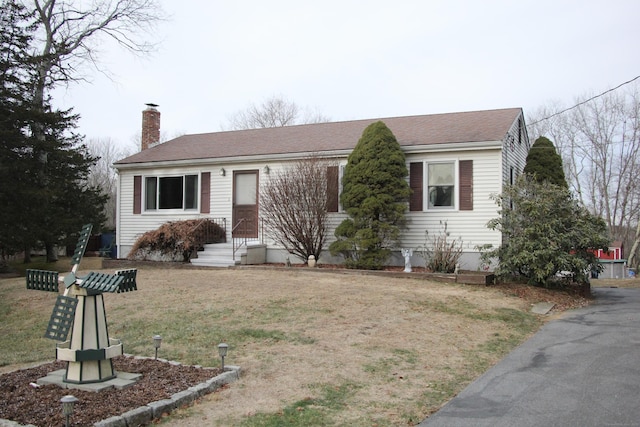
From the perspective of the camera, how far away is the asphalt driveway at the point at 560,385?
4.48 meters

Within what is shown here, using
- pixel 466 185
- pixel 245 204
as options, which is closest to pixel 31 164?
pixel 245 204

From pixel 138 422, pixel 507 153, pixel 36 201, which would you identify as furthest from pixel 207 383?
pixel 36 201

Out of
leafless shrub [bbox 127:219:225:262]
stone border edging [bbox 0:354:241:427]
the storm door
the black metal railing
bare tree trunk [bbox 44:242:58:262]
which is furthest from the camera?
bare tree trunk [bbox 44:242:58:262]

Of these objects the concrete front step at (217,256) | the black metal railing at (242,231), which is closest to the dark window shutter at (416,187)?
the black metal railing at (242,231)

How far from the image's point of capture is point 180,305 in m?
9.58

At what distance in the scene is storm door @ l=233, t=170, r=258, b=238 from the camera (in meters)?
17.0

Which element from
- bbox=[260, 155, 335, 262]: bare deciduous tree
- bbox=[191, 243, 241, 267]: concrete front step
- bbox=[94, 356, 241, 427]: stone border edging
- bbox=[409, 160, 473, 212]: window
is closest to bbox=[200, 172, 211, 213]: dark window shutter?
bbox=[191, 243, 241, 267]: concrete front step

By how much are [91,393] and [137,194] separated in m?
14.4

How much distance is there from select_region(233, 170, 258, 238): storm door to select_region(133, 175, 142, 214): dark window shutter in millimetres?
3784

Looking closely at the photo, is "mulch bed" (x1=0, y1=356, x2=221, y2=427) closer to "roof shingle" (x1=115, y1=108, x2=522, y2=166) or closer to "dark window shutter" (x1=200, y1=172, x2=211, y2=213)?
"roof shingle" (x1=115, y1=108, x2=522, y2=166)

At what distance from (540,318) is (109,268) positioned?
12.8 metres

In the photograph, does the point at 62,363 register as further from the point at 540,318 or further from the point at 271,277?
the point at 540,318

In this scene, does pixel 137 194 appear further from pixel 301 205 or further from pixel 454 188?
pixel 454 188

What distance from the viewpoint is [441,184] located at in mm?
14547
